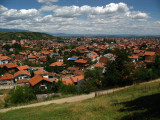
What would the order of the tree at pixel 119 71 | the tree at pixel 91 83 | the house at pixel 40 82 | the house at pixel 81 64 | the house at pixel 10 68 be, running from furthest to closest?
1. the house at pixel 81 64
2. the house at pixel 10 68
3. the house at pixel 40 82
4. the tree at pixel 119 71
5. the tree at pixel 91 83

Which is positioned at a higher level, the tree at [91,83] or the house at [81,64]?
the tree at [91,83]

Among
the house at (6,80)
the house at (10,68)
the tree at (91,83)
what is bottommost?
the house at (6,80)

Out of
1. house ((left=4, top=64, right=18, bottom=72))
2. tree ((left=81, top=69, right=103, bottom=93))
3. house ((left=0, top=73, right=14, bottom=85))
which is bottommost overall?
house ((left=0, top=73, right=14, bottom=85))

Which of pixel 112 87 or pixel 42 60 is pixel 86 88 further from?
pixel 42 60

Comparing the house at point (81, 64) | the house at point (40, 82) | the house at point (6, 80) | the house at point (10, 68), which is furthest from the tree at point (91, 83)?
the house at point (10, 68)

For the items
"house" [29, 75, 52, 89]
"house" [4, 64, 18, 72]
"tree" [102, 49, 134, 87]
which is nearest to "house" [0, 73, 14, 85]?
"house" [4, 64, 18, 72]

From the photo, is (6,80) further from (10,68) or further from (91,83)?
(91,83)

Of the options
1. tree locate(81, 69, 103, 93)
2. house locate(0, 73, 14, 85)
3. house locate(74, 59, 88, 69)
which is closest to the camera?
tree locate(81, 69, 103, 93)

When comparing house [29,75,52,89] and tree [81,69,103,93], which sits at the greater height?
tree [81,69,103,93]

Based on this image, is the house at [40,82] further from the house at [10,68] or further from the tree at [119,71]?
the house at [10,68]

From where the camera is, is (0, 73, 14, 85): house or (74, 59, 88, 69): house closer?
(0, 73, 14, 85): house

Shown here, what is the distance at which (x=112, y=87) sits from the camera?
53.1 feet

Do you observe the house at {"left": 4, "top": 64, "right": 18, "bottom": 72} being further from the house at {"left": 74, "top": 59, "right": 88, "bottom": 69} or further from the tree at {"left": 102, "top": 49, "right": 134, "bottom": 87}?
the tree at {"left": 102, "top": 49, "right": 134, "bottom": 87}

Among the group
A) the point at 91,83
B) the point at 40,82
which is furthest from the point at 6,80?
the point at 91,83
